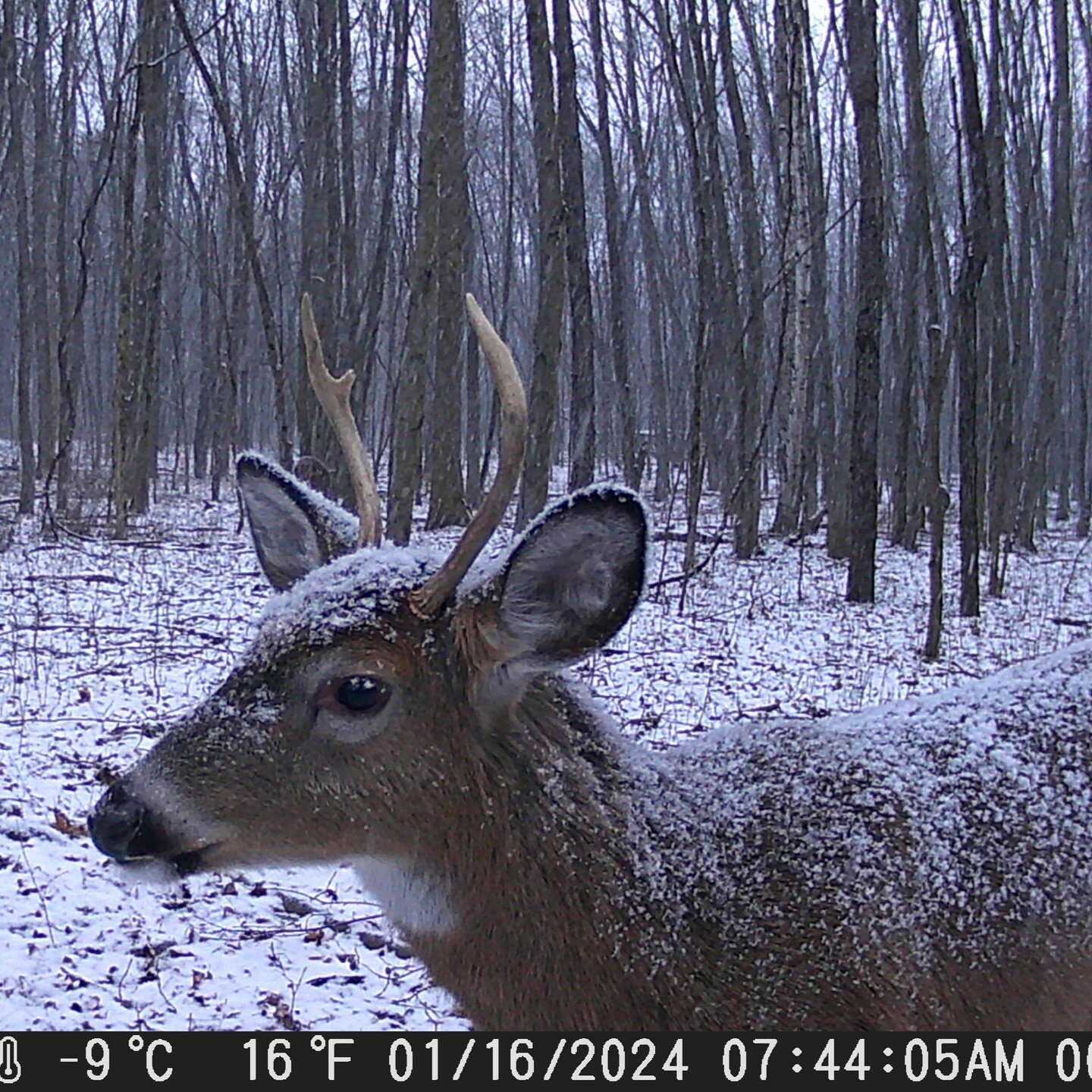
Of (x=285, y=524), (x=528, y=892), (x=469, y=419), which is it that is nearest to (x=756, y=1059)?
(x=528, y=892)

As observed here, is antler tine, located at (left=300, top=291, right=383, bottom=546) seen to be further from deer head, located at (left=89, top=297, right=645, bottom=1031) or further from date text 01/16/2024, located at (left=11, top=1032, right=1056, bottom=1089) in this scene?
date text 01/16/2024, located at (left=11, top=1032, right=1056, bottom=1089)

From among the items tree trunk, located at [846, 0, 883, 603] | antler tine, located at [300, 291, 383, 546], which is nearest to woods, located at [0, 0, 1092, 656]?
tree trunk, located at [846, 0, 883, 603]

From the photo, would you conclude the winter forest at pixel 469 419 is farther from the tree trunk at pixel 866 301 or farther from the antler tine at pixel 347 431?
the antler tine at pixel 347 431

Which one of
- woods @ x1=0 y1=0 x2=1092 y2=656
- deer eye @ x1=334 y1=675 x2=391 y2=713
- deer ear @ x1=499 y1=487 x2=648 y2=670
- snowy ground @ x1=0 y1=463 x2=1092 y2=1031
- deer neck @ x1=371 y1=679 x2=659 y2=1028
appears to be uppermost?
woods @ x1=0 y1=0 x2=1092 y2=656

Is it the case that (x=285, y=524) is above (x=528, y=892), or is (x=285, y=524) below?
above

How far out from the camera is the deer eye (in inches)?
94.1

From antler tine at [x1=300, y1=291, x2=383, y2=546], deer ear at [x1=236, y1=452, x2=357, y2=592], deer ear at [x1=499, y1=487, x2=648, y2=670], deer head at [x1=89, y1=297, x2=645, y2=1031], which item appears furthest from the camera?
deer ear at [x1=236, y1=452, x2=357, y2=592]

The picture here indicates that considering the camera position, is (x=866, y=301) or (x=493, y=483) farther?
(x=866, y=301)

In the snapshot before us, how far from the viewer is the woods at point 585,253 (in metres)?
11.2

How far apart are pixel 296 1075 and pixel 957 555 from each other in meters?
15.6

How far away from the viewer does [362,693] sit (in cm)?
239

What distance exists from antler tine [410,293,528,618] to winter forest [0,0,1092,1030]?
1.08 metres

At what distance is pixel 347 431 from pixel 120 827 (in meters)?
1.06
